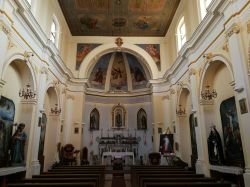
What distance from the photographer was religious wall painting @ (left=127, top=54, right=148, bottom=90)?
18.4 metres

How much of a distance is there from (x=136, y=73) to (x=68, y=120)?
758 centimetres

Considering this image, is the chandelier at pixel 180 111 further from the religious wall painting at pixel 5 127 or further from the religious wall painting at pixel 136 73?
the religious wall painting at pixel 5 127

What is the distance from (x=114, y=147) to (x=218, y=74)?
1066 cm

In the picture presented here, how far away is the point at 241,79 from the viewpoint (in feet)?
20.5

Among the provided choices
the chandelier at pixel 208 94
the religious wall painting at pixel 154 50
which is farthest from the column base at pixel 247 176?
the religious wall painting at pixel 154 50

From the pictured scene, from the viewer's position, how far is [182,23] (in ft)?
41.9

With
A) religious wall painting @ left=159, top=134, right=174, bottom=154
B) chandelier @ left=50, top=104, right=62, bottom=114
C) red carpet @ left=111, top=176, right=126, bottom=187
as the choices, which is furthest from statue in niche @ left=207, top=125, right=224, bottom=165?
chandelier @ left=50, top=104, right=62, bottom=114

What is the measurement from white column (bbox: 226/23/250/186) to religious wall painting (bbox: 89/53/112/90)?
1277 centimetres

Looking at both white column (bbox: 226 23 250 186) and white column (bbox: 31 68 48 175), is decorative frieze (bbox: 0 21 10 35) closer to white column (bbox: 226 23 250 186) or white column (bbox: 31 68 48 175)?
white column (bbox: 31 68 48 175)

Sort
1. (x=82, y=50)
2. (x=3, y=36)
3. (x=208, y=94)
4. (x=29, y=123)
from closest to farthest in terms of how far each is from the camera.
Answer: (x=3, y=36) < (x=208, y=94) < (x=29, y=123) < (x=82, y=50)

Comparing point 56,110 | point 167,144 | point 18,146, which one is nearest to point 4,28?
point 18,146

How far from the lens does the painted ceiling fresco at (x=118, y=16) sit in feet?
41.5

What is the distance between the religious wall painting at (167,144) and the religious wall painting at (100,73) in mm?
8489

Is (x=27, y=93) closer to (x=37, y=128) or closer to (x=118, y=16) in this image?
(x=37, y=128)
